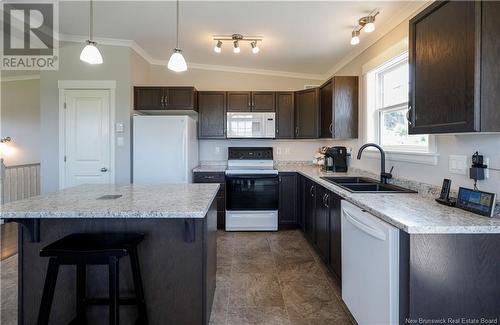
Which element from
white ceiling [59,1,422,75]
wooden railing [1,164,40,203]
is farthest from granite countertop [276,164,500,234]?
wooden railing [1,164,40,203]

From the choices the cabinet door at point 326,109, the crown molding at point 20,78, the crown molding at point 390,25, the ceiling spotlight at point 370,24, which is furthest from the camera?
the crown molding at point 20,78

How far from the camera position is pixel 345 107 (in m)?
3.44

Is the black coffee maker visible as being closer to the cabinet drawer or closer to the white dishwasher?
the cabinet drawer

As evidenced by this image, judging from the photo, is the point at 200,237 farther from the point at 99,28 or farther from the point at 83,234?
the point at 99,28

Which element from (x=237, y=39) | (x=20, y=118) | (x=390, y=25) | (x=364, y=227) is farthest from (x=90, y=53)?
(x=20, y=118)

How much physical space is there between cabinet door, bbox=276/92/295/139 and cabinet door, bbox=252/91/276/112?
79mm

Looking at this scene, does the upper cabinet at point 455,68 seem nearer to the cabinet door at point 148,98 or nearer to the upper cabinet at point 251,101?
the upper cabinet at point 251,101

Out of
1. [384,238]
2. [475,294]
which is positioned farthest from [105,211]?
[475,294]

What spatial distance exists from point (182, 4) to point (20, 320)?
2.76 meters

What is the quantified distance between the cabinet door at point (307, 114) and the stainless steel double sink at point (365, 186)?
121 cm

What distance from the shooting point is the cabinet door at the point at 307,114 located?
405 centimetres

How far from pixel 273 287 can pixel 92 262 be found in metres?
1.60

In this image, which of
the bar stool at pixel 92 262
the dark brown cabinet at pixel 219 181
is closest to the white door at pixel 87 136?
the dark brown cabinet at pixel 219 181

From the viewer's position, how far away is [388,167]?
272 cm
